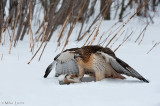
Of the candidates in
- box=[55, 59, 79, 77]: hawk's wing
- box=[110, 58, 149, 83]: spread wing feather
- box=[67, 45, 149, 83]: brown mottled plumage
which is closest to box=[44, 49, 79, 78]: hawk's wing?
box=[55, 59, 79, 77]: hawk's wing

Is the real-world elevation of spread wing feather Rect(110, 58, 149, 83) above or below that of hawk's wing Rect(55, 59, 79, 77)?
above

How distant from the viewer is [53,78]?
1742 millimetres

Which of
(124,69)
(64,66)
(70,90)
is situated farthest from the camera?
(64,66)

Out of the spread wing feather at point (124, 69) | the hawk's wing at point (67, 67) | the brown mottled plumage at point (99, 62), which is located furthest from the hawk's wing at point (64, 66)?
the spread wing feather at point (124, 69)

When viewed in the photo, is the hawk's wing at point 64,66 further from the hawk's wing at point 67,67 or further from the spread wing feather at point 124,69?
the spread wing feather at point 124,69

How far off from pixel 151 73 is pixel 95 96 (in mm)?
665

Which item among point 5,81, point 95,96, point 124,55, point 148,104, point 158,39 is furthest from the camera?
point 158,39

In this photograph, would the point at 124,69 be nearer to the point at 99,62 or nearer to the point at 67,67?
the point at 99,62

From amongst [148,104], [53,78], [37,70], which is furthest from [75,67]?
[148,104]

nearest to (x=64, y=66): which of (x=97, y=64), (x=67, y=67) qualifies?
(x=67, y=67)

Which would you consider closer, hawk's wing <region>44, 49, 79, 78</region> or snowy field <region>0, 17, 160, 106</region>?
snowy field <region>0, 17, 160, 106</region>

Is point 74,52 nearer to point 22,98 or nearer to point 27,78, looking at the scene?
point 27,78

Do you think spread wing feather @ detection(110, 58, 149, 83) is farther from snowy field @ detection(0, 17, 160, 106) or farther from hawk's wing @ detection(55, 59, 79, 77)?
hawk's wing @ detection(55, 59, 79, 77)

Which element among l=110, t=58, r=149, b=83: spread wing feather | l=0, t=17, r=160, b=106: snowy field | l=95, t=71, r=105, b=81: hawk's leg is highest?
l=110, t=58, r=149, b=83: spread wing feather
